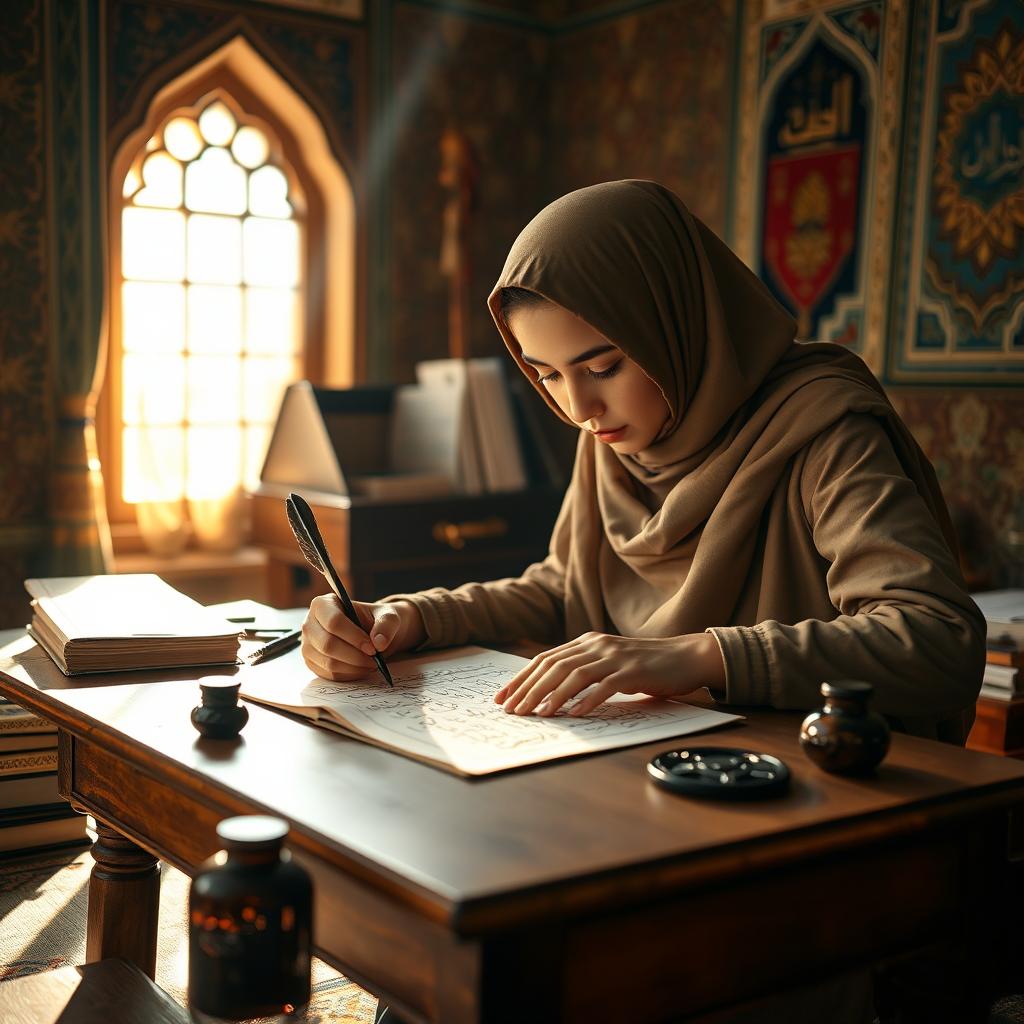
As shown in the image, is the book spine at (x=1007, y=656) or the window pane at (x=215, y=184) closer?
the book spine at (x=1007, y=656)

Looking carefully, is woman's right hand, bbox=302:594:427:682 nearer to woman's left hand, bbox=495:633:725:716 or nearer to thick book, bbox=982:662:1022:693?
woman's left hand, bbox=495:633:725:716

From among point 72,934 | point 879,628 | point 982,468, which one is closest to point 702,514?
point 879,628

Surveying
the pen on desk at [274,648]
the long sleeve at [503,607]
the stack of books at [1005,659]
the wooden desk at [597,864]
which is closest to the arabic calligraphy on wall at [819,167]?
the stack of books at [1005,659]

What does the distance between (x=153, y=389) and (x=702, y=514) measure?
2952mm

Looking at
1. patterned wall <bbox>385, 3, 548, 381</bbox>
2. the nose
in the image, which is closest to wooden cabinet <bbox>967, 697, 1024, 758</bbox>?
the nose

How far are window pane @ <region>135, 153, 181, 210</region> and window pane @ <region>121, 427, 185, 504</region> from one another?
0.78 m

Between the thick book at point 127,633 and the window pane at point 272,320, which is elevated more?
the window pane at point 272,320

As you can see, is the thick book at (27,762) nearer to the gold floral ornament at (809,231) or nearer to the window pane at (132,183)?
the window pane at (132,183)

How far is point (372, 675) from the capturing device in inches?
59.7

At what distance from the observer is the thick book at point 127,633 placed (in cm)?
153

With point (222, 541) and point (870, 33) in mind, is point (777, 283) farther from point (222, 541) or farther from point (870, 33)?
point (222, 541)

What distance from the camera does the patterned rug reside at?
6.99ft

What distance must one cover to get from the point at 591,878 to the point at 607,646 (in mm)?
470

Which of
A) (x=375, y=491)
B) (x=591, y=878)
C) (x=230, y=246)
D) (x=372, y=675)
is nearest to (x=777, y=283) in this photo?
(x=375, y=491)
